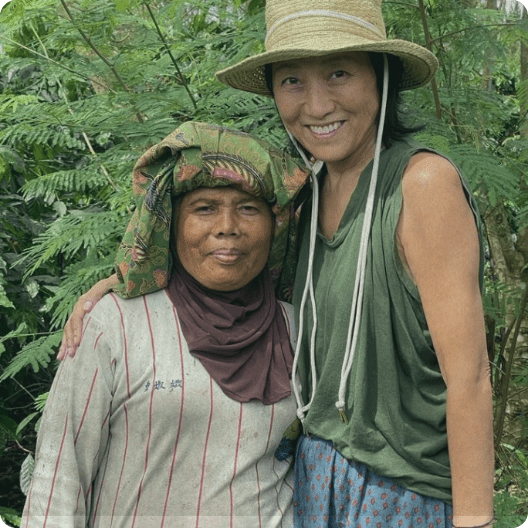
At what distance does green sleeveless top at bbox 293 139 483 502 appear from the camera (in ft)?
7.64

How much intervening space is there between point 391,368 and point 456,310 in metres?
0.24

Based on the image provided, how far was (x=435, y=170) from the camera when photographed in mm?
2264

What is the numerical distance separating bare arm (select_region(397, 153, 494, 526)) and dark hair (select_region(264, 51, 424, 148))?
24 centimetres

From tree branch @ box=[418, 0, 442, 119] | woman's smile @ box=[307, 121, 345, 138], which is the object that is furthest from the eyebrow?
tree branch @ box=[418, 0, 442, 119]

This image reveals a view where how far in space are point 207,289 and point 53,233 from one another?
1404 millimetres

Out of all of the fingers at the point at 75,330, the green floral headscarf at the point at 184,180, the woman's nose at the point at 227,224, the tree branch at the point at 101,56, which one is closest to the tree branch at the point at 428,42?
the green floral headscarf at the point at 184,180

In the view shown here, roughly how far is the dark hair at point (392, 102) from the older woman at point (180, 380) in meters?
0.29

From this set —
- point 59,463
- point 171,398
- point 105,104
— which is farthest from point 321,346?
point 105,104

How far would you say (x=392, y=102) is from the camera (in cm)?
253

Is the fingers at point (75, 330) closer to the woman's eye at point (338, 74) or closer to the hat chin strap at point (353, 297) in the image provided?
the hat chin strap at point (353, 297)

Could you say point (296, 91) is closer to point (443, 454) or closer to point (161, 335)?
point (161, 335)

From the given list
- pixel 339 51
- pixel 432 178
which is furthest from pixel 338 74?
pixel 432 178

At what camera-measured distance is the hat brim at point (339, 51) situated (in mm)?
2367

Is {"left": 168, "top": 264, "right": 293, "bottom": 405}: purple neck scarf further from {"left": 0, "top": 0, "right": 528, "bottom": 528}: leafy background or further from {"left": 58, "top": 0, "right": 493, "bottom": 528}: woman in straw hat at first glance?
{"left": 0, "top": 0, "right": 528, "bottom": 528}: leafy background
